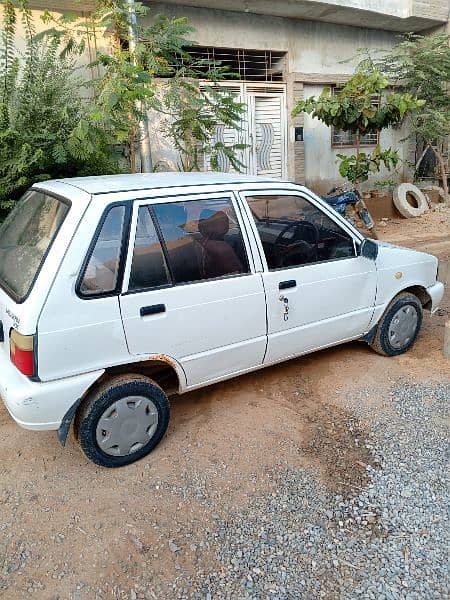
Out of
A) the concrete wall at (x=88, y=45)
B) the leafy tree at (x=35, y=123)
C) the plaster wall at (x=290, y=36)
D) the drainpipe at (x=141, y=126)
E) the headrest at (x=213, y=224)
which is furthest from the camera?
the plaster wall at (x=290, y=36)

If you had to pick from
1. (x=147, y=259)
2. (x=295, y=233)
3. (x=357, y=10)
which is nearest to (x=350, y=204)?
(x=357, y=10)

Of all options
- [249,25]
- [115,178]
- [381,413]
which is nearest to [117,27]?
[249,25]

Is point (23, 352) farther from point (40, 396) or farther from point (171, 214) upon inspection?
point (171, 214)

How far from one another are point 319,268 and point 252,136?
650 centimetres

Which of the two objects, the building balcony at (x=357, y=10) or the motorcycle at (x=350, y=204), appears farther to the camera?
Answer: the building balcony at (x=357, y=10)

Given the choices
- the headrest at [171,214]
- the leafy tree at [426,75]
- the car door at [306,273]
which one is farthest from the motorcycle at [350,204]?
the headrest at [171,214]

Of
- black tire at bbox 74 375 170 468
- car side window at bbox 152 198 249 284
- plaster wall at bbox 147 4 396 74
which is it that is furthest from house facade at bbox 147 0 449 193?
Result: black tire at bbox 74 375 170 468

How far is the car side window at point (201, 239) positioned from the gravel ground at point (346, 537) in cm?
128

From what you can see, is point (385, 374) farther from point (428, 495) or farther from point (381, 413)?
point (428, 495)

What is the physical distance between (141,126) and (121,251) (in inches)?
198

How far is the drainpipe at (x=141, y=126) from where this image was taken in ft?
20.1

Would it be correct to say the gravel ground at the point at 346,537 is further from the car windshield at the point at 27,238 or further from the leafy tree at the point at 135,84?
the leafy tree at the point at 135,84

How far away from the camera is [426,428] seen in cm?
308

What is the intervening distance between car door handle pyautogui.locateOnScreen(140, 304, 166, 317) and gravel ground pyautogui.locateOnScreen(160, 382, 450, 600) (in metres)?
1.16
